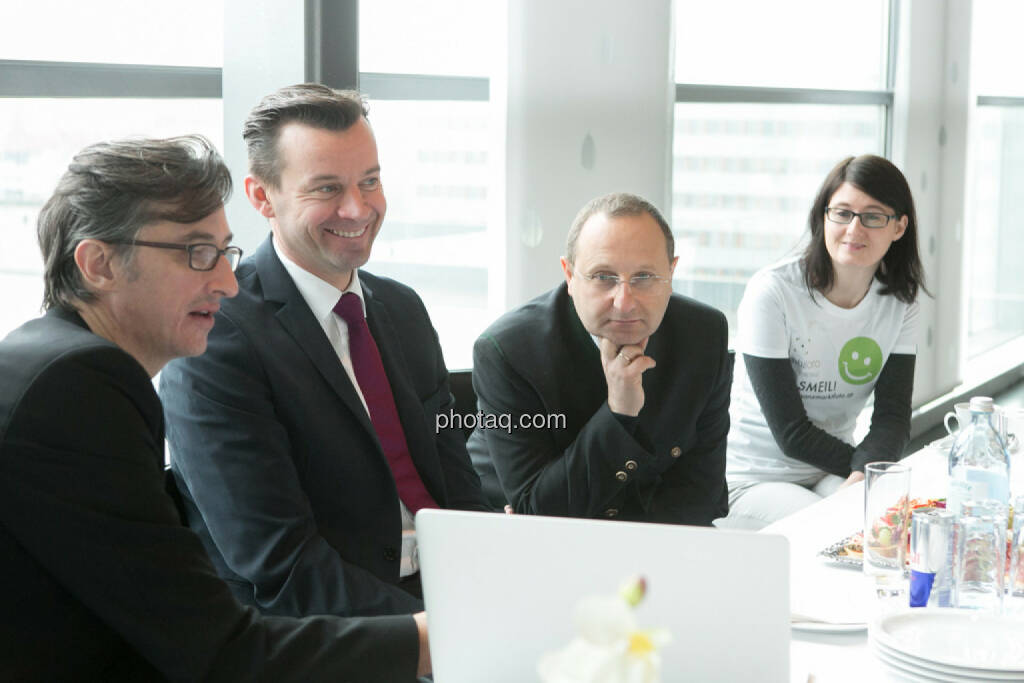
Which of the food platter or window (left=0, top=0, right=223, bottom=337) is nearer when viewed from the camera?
the food platter

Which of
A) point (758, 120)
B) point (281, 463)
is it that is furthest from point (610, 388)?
Answer: point (758, 120)

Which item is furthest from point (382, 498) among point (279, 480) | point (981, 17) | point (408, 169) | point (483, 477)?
point (981, 17)

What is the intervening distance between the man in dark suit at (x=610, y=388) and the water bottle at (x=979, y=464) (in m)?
0.67

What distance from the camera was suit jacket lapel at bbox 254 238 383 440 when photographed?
6.78 feet

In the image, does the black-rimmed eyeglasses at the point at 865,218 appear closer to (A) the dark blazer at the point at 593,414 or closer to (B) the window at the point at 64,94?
(A) the dark blazer at the point at 593,414

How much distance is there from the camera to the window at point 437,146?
3.56 metres

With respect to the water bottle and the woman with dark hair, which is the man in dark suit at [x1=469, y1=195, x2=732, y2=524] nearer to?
the woman with dark hair

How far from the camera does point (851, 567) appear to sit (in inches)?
73.9

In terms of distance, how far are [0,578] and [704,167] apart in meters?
3.93

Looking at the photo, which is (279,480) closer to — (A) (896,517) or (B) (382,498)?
(B) (382,498)

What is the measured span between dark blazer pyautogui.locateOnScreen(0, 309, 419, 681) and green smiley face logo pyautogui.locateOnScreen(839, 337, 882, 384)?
229 cm

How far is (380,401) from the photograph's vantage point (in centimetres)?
224

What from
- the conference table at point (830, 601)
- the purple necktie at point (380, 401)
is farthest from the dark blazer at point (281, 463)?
the conference table at point (830, 601)
